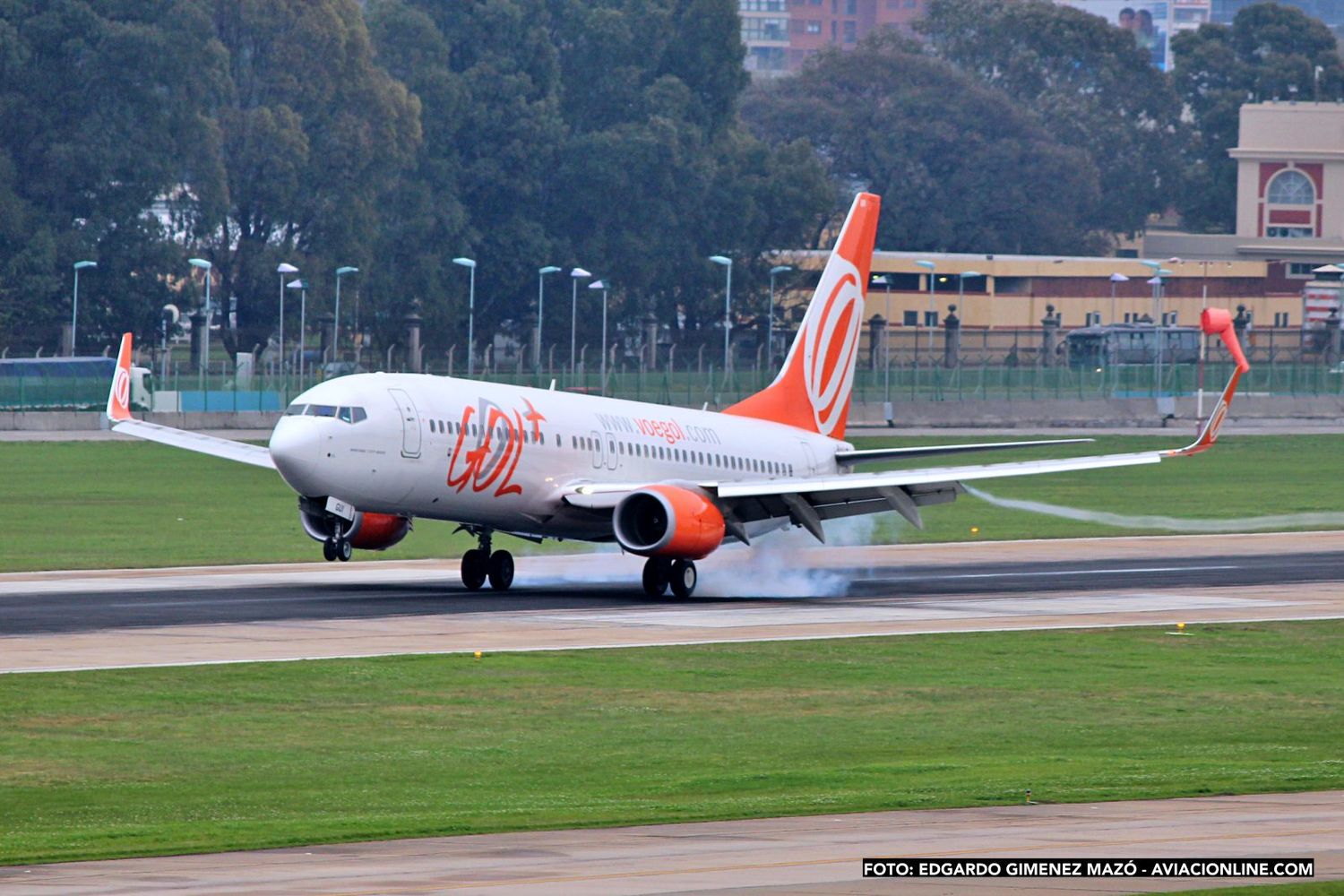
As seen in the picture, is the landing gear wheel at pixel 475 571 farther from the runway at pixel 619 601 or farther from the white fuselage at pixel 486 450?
the white fuselage at pixel 486 450

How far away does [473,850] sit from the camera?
21.2 metres

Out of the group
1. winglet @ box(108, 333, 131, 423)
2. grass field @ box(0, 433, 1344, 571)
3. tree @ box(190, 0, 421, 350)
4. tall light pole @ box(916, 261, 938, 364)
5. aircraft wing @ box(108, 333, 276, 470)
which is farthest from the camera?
tall light pole @ box(916, 261, 938, 364)

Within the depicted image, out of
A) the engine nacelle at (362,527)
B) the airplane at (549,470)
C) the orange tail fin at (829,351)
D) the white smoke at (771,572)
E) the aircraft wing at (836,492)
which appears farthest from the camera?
the orange tail fin at (829,351)

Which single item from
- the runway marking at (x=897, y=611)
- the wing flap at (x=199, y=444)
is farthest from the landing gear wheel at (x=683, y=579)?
the wing flap at (x=199, y=444)

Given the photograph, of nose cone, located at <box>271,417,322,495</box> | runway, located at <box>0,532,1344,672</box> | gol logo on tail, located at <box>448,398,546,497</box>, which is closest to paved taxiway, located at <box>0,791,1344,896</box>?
runway, located at <box>0,532,1344,672</box>

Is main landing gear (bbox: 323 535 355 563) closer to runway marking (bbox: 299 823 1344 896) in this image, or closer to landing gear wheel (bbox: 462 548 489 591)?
landing gear wheel (bbox: 462 548 489 591)

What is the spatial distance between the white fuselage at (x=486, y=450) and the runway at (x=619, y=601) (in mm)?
2093

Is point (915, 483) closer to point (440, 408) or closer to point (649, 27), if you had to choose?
point (440, 408)

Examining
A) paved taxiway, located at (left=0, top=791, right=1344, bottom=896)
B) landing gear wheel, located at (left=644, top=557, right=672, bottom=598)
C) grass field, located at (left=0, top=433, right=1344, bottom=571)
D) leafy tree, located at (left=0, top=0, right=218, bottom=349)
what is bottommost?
grass field, located at (left=0, top=433, right=1344, bottom=571)

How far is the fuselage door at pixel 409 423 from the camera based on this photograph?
149 ft

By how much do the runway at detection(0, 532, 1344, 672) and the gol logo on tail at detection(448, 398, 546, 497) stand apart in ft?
8.01

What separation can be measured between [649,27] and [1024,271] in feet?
127

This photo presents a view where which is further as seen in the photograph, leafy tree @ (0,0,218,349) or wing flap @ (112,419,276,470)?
leafy tree @ (0,0,218,349)

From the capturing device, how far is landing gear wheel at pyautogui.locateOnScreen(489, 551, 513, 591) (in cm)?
4997
